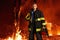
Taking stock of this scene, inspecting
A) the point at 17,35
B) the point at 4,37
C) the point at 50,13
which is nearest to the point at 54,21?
the point at 50,13

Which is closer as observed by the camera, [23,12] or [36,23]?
[36,23]

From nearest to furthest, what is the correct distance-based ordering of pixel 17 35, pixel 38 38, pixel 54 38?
pixel 38 38 → pixel 54 38 → pixel 17 35

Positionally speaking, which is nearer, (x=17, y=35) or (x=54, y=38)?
(x=54, y=38)

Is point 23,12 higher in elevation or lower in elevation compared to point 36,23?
higher

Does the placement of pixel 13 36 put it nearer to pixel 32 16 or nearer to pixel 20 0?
pixel 20 0

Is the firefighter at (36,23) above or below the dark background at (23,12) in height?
below

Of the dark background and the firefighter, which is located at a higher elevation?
the dark background

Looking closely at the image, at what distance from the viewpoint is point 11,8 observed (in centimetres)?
851

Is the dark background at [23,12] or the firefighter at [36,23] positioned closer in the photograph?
the firefighter at [36,23]

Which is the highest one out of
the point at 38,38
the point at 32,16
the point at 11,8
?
the point at 11,8

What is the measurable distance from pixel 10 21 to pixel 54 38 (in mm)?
1999

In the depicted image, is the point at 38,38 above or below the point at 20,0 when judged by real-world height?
below

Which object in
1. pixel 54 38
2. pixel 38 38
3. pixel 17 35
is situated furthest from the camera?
pixel 17 35

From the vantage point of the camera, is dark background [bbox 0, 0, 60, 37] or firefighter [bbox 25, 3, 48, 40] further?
dark background [bbox 0, 0, 60, 37]
